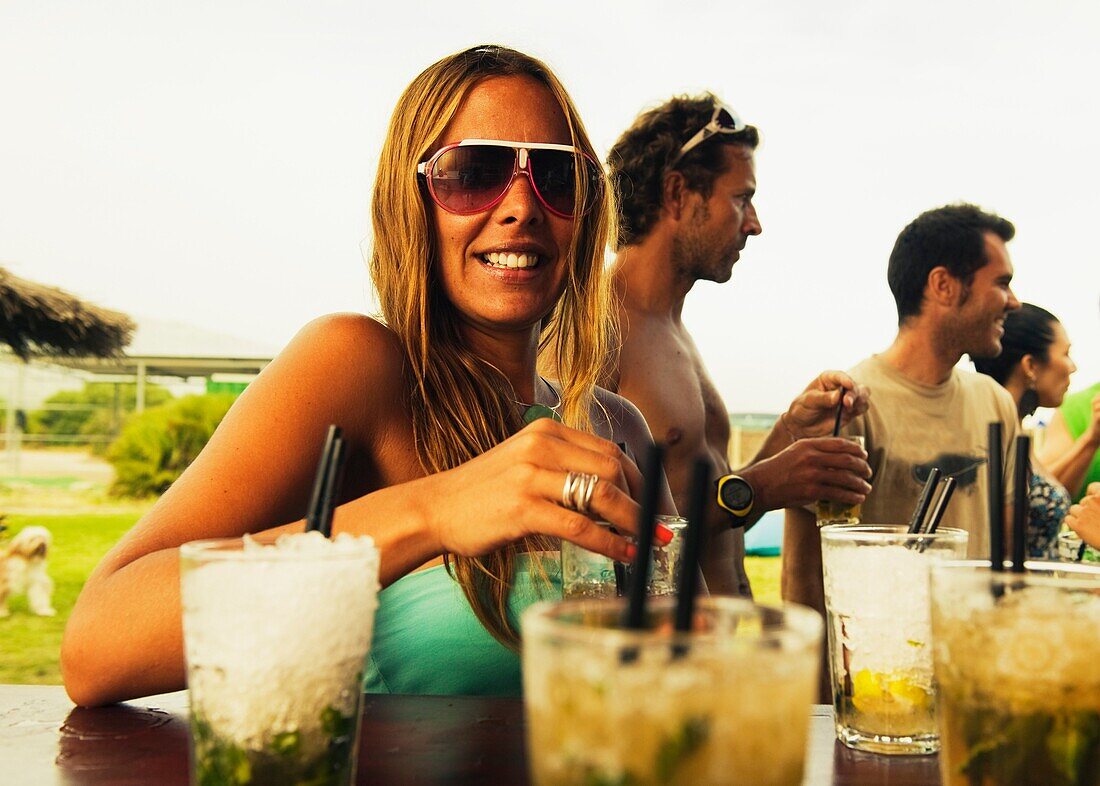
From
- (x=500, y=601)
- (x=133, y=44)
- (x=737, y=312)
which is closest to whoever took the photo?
(x=500, y=601)

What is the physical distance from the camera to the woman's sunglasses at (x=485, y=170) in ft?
6.17

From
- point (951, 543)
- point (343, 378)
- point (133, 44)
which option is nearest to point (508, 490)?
point (951, 543)

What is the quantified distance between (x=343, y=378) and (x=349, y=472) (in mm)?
210

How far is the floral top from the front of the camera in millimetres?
4078

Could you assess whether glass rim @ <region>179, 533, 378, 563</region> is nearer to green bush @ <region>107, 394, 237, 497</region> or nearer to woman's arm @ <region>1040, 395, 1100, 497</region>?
woman's arm @ <region>1040, 395, 1100, 497</region>

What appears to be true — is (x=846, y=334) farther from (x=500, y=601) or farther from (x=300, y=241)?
(x=500, y=601)

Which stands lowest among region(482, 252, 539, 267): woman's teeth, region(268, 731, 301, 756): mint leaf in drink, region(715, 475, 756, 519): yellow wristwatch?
region(268, 731, 301, 756): mint leaf in drink

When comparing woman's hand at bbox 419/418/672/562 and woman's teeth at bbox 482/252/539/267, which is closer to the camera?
woman's hand at bbox 419/418/672/562

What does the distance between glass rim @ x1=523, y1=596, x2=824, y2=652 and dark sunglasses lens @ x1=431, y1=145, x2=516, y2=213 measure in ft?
4.34

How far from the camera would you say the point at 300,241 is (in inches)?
390

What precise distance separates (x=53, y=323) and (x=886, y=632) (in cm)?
890

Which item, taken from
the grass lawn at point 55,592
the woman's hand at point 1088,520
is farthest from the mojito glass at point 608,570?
the grass lawn at point 55,592

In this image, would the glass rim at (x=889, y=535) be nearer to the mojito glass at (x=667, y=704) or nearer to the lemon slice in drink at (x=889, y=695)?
the lemon slice in drink at (x=889, y=695)

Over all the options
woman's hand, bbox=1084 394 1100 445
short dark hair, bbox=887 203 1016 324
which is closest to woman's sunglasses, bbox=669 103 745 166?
short dark hair, bbox=887 203 1016 324
